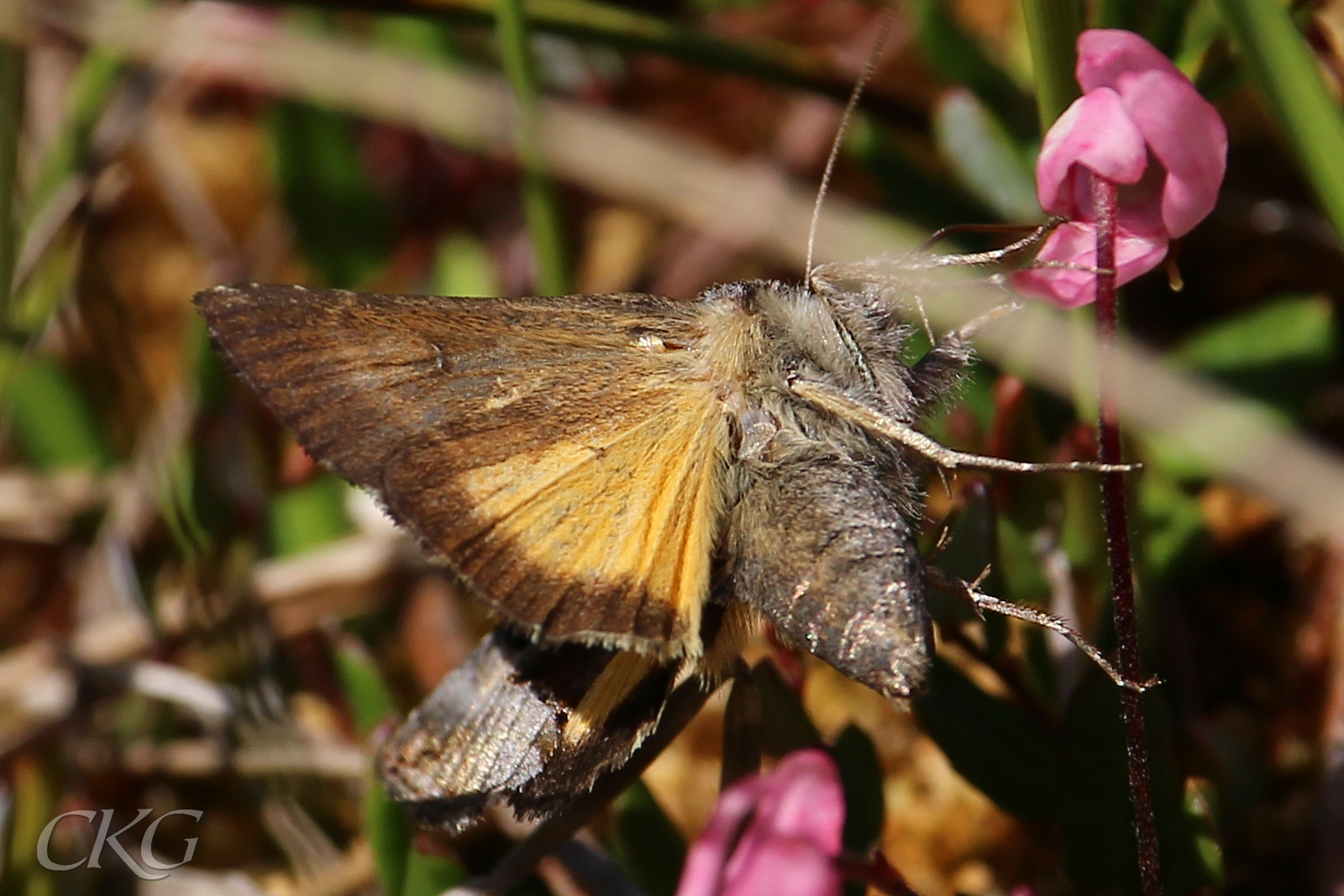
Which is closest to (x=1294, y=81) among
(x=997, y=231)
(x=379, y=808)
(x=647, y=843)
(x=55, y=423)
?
(x=997, y=231)

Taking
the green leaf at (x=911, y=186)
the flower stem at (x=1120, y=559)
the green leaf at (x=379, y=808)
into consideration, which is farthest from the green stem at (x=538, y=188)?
the flower stem at (x=1120, y=559)

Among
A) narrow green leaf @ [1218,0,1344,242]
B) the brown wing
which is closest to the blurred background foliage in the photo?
narrow green leaf @ [1218,0,1344,242]

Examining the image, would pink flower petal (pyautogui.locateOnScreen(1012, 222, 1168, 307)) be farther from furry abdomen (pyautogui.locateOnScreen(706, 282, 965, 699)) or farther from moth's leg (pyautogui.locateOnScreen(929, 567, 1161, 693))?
moth's leg (pyautogui.locateOnScreen(929, 567, 1161, 693))

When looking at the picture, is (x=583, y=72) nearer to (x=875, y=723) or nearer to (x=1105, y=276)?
(x=875, y=723)

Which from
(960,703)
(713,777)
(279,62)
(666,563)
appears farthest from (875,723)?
(279,62)

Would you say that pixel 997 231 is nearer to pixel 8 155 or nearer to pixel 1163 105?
pixel 1163 105
